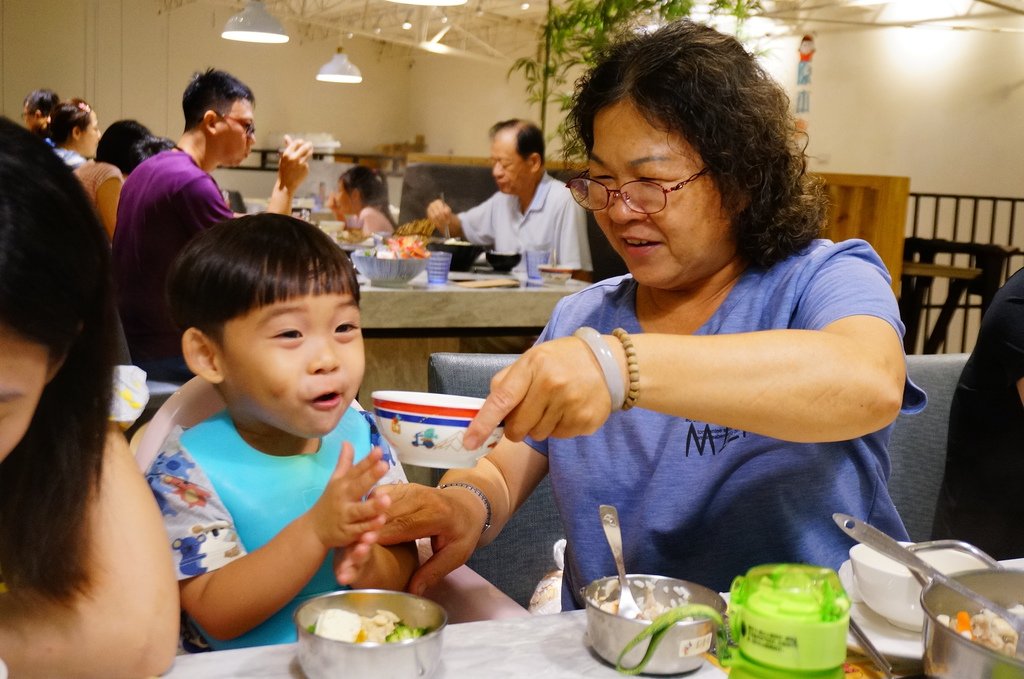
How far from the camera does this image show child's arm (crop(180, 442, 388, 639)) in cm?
109

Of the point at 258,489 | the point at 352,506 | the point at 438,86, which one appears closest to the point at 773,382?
the point at 352,506

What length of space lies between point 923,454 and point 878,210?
3876 millimetres

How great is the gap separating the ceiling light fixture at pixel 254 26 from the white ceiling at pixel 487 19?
59 mm

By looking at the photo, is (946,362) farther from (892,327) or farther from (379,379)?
(379,379)

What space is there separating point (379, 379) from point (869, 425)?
2.87 metres

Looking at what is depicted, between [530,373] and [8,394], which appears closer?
[8,394]

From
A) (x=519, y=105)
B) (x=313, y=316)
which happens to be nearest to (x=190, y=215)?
(x=313, y=316)

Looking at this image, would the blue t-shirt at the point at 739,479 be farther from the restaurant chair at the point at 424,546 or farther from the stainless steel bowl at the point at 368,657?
the stainless steel bowl at the point at 368,657

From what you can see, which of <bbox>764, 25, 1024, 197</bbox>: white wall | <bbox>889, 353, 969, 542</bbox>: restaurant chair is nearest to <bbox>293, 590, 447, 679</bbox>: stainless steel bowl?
<bbox>889, 353, 969, 542</bbox>: restaurant chair

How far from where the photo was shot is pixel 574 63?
193 inches

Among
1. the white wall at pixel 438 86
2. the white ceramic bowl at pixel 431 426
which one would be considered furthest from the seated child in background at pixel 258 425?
the white wall at pixel 438 86

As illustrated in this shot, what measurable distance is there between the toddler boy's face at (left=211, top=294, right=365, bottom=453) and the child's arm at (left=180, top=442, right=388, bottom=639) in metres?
0.19

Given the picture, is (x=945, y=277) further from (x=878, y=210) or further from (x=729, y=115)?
(x=729, y=115)

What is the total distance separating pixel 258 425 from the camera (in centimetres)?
142
